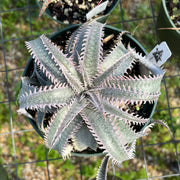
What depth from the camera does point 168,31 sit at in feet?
3.94

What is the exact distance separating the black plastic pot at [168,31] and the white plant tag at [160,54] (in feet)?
0.79

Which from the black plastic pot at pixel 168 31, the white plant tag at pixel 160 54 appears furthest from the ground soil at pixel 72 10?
the white plant tag at pixel 160 54

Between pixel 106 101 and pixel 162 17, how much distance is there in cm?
69

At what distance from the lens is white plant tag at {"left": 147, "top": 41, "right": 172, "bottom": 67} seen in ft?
3.12

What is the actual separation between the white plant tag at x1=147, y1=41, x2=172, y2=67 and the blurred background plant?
48 cm

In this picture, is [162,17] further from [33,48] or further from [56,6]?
[33,48]

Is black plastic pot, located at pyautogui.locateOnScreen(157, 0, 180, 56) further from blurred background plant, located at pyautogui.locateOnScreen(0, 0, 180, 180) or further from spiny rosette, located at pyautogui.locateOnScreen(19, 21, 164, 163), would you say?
spiny rosette, located at pyautogui.locateOnScreen(19, 21, 164, 163)

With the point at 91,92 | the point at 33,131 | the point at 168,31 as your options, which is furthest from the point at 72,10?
the point at 33,131

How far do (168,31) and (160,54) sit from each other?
295mm

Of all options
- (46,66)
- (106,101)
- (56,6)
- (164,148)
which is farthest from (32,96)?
(164,148)

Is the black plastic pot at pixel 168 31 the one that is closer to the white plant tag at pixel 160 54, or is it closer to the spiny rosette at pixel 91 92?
the white plant tag at pixel 160 54

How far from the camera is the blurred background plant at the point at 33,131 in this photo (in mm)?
1478

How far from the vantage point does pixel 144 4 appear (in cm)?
151

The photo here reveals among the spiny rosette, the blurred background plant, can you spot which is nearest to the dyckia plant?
the spiny rosette
